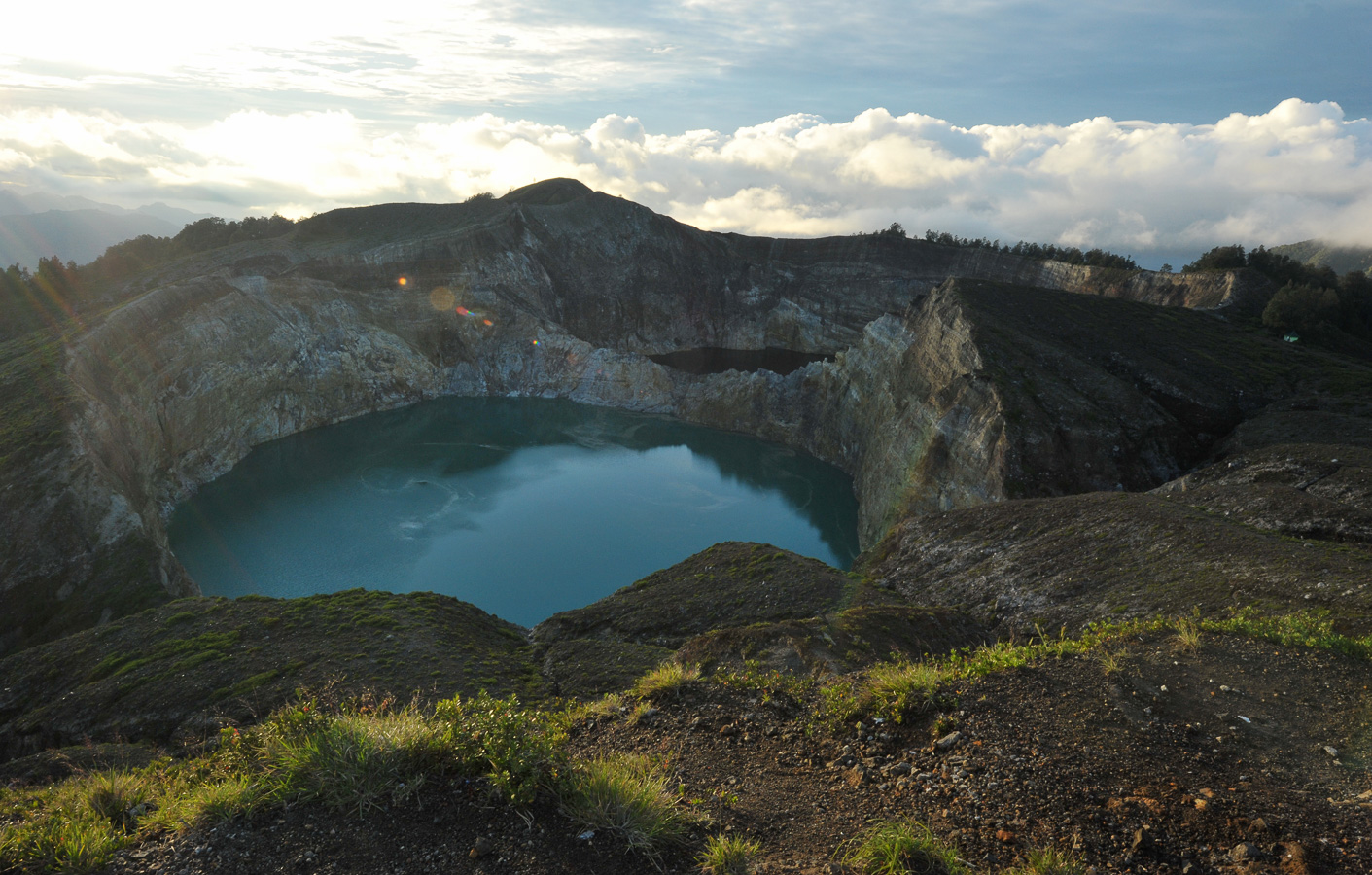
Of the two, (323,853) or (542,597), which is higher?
(323,853)

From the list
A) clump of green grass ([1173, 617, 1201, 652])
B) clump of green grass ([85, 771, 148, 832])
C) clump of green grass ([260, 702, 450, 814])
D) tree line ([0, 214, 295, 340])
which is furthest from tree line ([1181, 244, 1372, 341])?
tree line ([0, 214, 295, 340])

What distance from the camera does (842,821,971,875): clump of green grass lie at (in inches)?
227

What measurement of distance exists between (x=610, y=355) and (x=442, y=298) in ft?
78.4

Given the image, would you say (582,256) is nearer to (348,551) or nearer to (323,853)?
(348,551)

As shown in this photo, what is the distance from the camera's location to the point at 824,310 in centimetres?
10281

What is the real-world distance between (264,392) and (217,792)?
68.5 meters

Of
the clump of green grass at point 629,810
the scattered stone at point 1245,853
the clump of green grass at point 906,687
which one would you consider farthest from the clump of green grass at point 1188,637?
the clump of green grass at point 629,810

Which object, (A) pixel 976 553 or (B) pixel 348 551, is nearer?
(A) pixel 976 553

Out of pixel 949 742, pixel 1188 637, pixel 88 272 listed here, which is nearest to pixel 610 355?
pixel 88 272

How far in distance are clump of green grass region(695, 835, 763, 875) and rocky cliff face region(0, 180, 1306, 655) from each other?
1328 inches

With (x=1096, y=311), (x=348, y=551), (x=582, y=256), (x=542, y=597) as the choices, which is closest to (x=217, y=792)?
(x=542, y=597)

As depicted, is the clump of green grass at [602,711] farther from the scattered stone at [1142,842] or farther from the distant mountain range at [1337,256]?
the distant mountain range at [1337,256]

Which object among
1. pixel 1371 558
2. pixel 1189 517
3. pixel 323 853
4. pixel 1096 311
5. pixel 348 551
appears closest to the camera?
pixel 323 853

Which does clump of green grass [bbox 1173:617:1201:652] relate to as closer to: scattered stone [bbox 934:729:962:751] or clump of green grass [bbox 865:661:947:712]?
clump of green grass [bbox 865:661:947:712]
